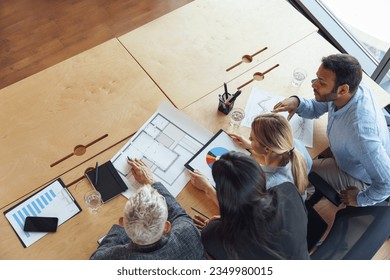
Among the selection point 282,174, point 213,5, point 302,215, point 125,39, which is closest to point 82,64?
point 125,39

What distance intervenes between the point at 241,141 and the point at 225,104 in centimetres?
23

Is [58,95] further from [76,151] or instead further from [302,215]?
[302,215]

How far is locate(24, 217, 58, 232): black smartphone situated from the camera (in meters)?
1.80

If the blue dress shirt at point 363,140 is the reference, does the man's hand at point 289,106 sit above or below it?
above

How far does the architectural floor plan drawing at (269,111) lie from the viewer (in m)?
2.16

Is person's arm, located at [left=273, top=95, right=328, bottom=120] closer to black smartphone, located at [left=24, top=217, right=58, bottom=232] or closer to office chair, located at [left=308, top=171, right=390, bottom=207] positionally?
office chair, located at [left=308, top=171, right=390, bottom=207]

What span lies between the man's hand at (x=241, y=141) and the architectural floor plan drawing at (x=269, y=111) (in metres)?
0.11

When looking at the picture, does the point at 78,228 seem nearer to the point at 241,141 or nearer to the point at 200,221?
the point at 200,221

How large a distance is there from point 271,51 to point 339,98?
0.61 m

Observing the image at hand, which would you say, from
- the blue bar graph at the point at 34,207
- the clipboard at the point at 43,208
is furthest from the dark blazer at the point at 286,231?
the blue bar graph at the point at 34,207

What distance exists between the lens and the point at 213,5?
2592mm

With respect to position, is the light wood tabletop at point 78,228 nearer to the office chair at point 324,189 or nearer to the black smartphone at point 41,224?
the black smartphone at point 41,224

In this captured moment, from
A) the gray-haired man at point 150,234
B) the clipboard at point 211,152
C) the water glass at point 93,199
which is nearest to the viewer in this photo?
the gray-haired man at point 150,234

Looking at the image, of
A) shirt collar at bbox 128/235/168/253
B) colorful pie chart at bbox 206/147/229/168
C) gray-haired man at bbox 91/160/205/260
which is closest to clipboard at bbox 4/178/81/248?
gray-haired man at bbox 91/160/205/260
